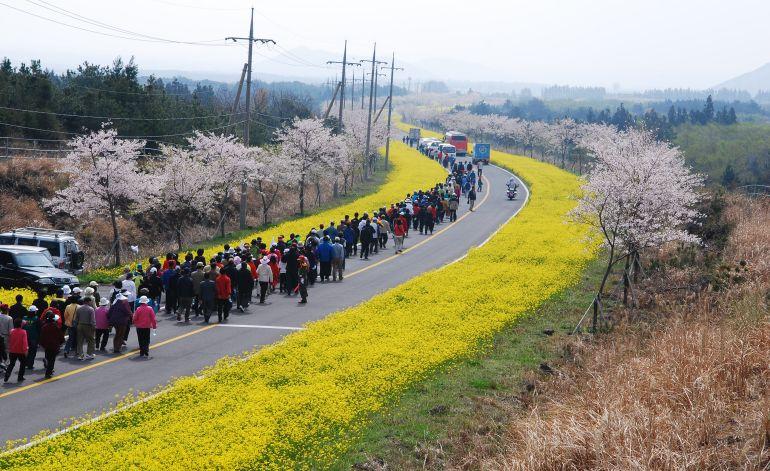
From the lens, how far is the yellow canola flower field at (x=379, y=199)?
3581cm

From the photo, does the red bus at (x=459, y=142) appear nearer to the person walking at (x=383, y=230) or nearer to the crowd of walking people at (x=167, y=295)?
the person walking at (x=383, y=230)

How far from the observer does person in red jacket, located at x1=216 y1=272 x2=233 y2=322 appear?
21.5m

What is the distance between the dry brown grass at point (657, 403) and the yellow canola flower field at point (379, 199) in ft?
56.1

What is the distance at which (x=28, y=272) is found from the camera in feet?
77.8

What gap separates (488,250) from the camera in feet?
114

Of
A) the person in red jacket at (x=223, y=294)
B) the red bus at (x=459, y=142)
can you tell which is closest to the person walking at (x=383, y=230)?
the person in red jacket at (x=223, y=294)

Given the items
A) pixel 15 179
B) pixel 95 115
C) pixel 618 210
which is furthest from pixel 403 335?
pixel 95 115

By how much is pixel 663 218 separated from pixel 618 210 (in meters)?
1.72

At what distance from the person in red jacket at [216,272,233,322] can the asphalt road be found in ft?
1.24

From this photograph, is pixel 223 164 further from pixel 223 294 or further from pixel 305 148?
pixel 223 294

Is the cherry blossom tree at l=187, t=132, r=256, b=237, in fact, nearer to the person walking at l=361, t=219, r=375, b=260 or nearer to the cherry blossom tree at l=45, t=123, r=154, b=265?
the cherry blossom tree at l=45, t=123, r=154, b=265

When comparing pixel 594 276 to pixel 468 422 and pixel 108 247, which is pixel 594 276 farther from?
pixel 108 247

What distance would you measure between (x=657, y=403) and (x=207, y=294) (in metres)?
12.6

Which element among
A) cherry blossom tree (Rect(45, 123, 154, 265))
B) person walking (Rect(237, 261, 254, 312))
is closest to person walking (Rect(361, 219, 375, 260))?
person walking (Rect(237, 261, 254, 312))
